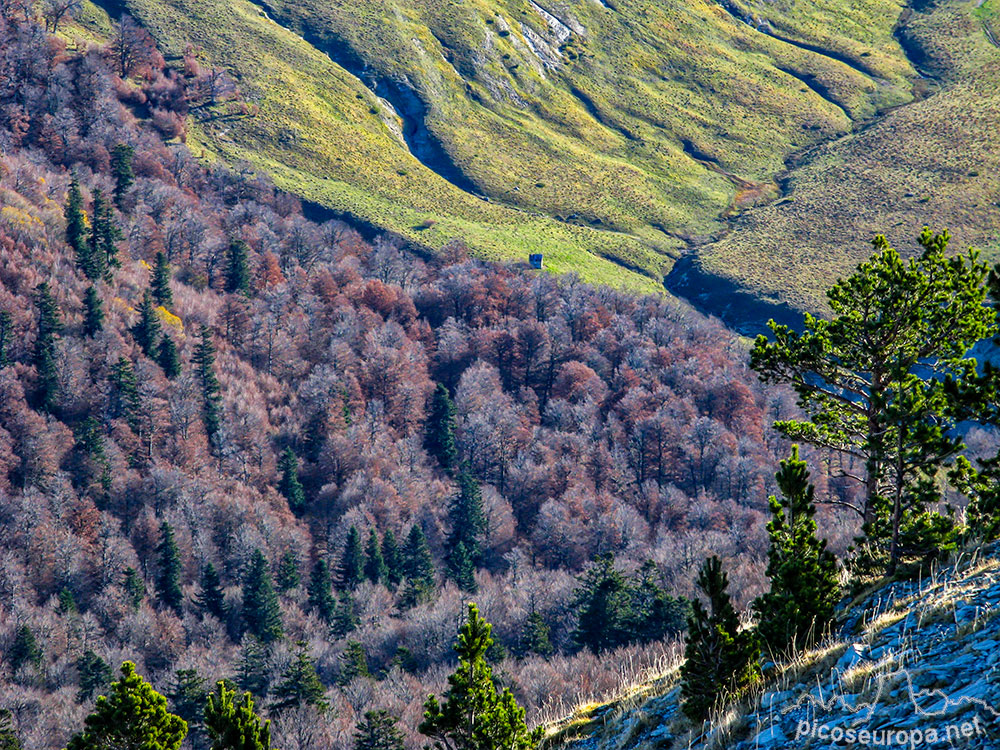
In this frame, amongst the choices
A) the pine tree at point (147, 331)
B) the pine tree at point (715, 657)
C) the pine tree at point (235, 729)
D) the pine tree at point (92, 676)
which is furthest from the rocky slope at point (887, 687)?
the pine tree at point (147, 331)

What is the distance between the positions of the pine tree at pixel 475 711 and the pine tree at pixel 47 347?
12427 centimetres

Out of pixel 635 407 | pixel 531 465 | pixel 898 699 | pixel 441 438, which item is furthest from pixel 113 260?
pixel 898 699

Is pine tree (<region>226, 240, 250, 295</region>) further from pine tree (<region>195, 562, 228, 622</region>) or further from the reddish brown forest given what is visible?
pine tree (<region>195, 562, 228, 622</region>)

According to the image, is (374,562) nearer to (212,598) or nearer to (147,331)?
Result: (212,598)

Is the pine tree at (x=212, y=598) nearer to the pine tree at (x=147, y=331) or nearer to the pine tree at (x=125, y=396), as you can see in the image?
the pine tree at (x=125, y=396)

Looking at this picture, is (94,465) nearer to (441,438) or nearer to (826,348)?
(441,438)

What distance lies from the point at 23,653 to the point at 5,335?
5433 cm

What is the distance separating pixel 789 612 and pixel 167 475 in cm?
12103

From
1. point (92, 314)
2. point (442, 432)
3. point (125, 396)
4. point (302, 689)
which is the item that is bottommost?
point (125, 396)

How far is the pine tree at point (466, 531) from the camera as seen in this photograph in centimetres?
11606

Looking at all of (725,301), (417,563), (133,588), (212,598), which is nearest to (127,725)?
(212,598)

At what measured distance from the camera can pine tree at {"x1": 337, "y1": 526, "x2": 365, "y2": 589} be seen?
11275 centimetres

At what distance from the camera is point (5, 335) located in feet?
430

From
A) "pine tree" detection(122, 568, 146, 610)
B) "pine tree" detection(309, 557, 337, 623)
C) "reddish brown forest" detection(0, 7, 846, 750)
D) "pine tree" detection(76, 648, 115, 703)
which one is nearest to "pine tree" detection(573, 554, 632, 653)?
"reddish brown forest" detection(0, 7, 846, 750)
